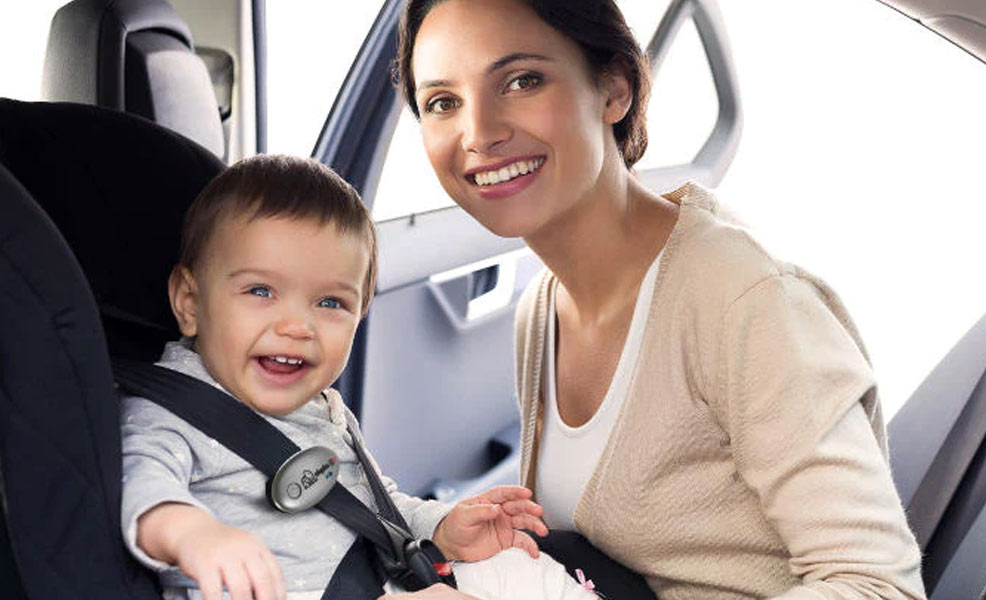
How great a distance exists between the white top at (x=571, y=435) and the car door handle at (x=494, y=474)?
112 cm

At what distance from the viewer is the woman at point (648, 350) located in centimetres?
132

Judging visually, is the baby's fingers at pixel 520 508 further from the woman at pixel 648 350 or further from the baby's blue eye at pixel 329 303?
the baby's blue eye at pixel 329 303

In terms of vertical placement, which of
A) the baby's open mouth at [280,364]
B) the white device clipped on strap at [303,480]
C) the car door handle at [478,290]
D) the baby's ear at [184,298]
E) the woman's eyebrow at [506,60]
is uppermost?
the woman's eyebrow at [506,60]

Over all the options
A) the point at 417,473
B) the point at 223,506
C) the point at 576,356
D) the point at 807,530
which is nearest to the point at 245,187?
the point at 223,506

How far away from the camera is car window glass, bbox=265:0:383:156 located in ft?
8.39

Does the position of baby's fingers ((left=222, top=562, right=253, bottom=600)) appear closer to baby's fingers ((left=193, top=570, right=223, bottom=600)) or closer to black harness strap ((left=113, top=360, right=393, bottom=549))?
baby's fingers ((left=193, top=570, right=223, bottom=600))

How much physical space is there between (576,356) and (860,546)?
582 mm

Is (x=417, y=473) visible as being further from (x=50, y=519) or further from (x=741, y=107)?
(x=50, y=519)

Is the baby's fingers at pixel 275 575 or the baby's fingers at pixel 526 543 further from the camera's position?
the baby's fingers at pixel 526 543

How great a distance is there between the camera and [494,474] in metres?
3.10

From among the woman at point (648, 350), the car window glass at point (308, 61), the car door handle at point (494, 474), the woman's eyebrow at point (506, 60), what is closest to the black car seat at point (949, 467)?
the woman at point (648, 350)

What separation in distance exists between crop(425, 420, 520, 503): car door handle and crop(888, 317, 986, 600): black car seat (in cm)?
117

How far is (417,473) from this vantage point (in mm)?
2914

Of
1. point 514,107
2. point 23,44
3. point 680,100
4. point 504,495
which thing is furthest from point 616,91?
point 680,100
